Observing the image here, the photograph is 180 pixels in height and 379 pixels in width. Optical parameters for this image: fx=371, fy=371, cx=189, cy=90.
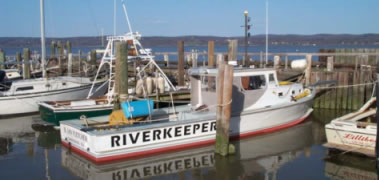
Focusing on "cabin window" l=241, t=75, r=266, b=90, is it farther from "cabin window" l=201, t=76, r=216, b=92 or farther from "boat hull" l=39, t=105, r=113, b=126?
"boat hull" l=39, t=105, r=113, b=126

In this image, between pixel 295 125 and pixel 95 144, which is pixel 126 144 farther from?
pixel 295 125

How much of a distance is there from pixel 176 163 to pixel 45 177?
319cm

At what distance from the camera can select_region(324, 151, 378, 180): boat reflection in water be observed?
341 inches

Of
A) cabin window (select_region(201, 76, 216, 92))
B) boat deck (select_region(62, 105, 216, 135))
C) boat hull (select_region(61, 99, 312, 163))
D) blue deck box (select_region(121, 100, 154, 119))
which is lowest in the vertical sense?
boat hull (select_region(61, 99, 312, 163))

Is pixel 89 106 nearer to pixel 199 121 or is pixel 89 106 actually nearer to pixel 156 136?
pixel 156 136

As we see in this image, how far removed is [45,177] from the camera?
28.7 ft

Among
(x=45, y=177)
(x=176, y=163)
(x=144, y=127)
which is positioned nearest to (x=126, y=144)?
(x=144, y=127)

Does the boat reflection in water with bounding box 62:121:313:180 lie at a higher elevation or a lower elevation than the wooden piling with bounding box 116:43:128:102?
lower

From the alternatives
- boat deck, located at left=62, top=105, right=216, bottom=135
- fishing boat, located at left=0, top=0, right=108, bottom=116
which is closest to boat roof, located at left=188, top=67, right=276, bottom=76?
boat deck, located at left=62, top=105, right=216, bottom=135

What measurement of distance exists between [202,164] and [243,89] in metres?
3.09

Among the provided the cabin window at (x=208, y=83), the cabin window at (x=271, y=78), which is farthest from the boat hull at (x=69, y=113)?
the cabin window at (x=271, y=78)

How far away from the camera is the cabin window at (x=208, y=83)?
1155 cm

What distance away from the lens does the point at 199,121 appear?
1055 centimetres

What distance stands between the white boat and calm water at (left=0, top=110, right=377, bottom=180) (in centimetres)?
30
